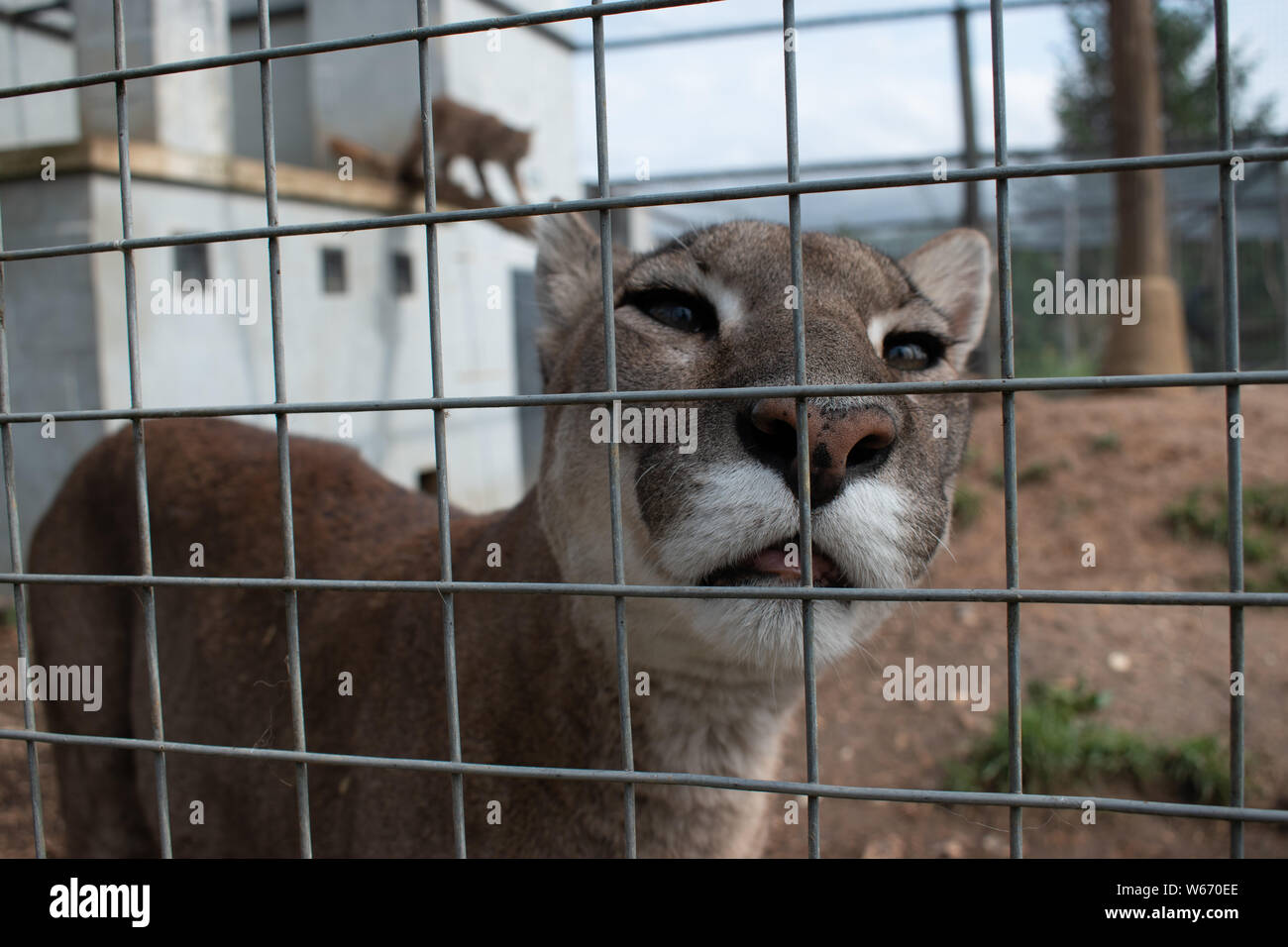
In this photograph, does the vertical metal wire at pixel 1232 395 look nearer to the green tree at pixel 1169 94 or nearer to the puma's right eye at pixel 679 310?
the puma's right eye at pixel 679 310

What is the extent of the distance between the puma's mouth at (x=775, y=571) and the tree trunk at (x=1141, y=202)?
730 cm

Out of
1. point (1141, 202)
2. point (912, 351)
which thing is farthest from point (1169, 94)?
point (912, 351)

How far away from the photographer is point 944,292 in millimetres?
3082

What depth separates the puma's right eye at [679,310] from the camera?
242 centimetres

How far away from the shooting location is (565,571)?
8.22ft

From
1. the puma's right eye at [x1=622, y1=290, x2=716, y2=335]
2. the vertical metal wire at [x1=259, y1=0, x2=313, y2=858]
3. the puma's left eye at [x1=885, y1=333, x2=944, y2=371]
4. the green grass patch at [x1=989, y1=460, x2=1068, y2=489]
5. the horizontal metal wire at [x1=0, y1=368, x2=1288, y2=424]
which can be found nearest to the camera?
the horizontal metal wire at [x1=0, y1=368, x2=1288, y2=424]

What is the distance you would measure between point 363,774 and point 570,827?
67 cm

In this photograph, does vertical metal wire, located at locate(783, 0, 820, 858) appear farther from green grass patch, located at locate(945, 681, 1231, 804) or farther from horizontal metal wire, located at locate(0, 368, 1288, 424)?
green grass patch, located at locate(945, 681, 1231, 804)

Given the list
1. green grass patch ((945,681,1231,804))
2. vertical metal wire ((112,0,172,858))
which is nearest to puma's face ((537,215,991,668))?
vertical metal wire ((112,0,172,858))

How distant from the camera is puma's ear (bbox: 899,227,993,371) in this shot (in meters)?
3.01

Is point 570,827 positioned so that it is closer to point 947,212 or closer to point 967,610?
point 967,610

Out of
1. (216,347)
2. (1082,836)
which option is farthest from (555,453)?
(216,347)

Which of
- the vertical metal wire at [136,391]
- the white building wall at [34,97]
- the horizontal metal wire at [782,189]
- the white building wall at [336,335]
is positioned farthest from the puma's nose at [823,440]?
the white building wall at [34,97]

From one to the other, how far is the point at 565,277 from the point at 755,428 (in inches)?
58.3
